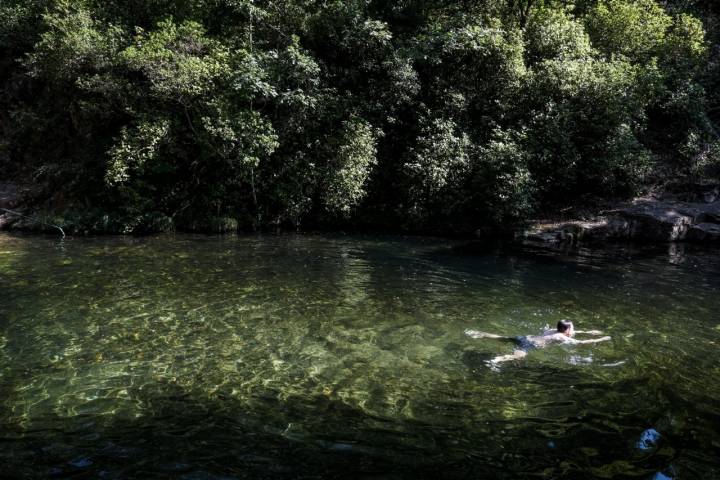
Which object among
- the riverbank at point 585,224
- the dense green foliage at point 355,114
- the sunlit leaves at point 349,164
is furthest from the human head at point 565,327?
the sunlit leaves at point 349,164

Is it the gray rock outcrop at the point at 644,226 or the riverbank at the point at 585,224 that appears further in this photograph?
the riverbank at the point at 585,224

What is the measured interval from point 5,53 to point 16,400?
29.6 metres

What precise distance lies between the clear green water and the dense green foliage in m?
7.72

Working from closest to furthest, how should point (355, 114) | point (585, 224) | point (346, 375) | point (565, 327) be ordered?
point (346, 375)
point (565, 327)
point (585, 224)
point (355, 114)

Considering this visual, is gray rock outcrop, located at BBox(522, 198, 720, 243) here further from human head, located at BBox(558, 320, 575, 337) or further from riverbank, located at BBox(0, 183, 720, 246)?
human head, located at BBox(558, 320, 575, 337)

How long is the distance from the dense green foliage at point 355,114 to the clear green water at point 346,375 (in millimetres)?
7715

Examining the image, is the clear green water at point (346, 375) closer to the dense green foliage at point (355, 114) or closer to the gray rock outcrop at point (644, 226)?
the gray rock outcrop at point (644, 226)

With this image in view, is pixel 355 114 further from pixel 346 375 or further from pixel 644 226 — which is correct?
pixel 346 375

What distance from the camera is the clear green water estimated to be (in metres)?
4.93

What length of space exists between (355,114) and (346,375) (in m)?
16.1

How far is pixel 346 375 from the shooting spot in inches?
276

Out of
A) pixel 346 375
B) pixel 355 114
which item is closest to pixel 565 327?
pixel 346 375

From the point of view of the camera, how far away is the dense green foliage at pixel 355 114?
2003 cm

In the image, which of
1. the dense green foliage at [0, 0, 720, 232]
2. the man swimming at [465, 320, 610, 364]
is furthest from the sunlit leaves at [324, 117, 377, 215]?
the man swimming at [465, 320, 610, 364]
